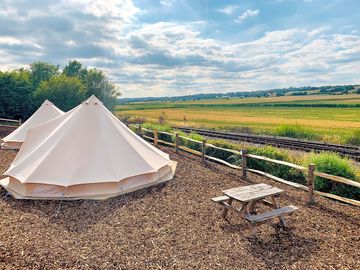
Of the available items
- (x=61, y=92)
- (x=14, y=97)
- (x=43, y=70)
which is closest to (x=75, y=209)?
(x=14, y=97)

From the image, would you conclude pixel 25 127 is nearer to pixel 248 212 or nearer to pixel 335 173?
pixel 248 212

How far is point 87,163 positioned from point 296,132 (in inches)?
862

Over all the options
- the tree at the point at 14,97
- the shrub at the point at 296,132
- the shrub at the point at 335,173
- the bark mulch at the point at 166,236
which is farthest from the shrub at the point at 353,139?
the tree at the point at 14,97

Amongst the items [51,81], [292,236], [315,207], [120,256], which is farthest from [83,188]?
[51,81]

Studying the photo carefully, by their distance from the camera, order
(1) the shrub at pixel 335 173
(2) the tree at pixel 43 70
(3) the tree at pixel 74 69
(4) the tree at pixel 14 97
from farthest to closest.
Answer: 1. (3) the tree at pixel 74 69
2. (2) the tree at pixel 43 70
3. (4) the tree at pixel 14 97
4. (1) the shrub at pixel 335 173

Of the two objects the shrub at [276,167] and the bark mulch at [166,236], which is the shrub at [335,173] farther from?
the bark mulch at [166,236]

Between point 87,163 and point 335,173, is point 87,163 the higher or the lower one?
the higher one

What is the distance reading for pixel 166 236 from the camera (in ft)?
17.7

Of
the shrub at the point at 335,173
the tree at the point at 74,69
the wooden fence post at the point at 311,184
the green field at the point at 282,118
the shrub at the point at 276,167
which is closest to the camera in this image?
the wooden fence post at the point at 311,184

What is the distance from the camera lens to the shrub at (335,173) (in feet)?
26.4

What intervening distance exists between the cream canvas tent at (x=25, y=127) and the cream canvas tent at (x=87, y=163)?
6.25 meters

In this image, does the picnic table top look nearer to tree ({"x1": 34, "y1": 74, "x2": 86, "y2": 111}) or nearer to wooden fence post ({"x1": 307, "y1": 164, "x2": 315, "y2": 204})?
wooden fence post ({"x1": 307, "y1": 164, "x2": 315, "y2": 204})

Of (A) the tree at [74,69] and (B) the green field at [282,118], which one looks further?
(A) the tree at [74,69]

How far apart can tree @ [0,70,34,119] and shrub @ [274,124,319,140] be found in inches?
950
